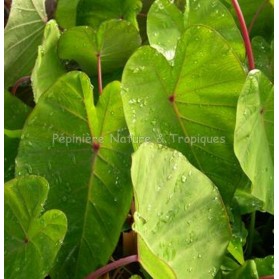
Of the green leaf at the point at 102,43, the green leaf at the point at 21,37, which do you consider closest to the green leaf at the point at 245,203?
the green leaf at the point at 102,43

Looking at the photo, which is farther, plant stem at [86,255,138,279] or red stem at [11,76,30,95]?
red stem at [11,76,30,95]

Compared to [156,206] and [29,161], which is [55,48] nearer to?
[29,161]

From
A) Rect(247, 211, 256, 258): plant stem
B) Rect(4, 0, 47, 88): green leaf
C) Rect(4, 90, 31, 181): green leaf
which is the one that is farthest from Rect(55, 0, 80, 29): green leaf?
Rect(247, 211, 256, 258): plant stem

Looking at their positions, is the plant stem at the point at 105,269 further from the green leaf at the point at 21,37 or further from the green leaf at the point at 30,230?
the green leaf at the point at 21,37

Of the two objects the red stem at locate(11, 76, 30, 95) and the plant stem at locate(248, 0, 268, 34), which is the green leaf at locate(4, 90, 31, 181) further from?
the plant stem at locate(248, 0, 268, 34)

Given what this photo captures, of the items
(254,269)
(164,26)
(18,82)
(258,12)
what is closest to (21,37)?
(18,82)

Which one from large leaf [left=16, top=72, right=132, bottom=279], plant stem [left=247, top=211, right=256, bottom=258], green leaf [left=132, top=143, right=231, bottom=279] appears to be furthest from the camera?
plant stem [left=247, top=211, right=256, bottom=258]
